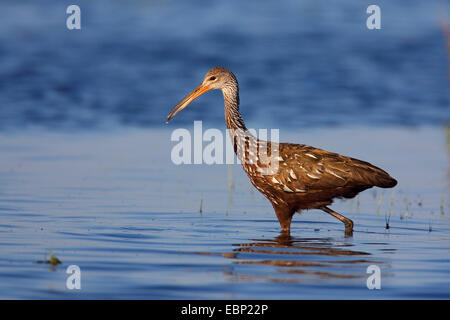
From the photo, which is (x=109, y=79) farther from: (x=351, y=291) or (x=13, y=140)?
(x=351, y=291)

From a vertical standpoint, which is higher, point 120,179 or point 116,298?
point 120,179

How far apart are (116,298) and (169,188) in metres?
5.14

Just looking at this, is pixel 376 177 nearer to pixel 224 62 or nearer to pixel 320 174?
pixel 320 174

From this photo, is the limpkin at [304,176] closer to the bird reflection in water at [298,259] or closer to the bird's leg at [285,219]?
the bird's leg at [285,219]

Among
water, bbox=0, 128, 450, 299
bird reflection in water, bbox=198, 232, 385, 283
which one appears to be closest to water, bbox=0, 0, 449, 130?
water, bbox=0, 128, 450, 299

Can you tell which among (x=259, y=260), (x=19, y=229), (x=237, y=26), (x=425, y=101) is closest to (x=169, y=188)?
(x=19, y=229)

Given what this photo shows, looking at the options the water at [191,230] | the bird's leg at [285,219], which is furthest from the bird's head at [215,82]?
the bird's leg at [285,219]

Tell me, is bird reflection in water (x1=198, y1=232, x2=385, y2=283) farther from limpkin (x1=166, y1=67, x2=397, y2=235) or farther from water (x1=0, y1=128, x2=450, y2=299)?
limpkin (x1=166, y1=67, x2=397, y2=235)

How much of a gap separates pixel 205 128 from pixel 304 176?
745 cm

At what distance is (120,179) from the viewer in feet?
40.8

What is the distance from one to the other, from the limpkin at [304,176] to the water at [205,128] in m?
0.36

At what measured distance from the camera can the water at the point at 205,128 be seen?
7.81 metres

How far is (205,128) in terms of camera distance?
55.5 ft
